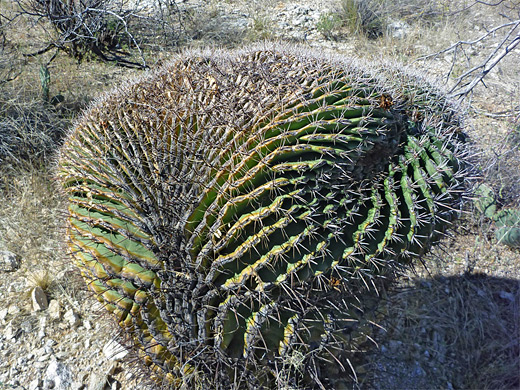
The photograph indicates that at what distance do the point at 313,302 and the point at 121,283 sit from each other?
859 millimetres

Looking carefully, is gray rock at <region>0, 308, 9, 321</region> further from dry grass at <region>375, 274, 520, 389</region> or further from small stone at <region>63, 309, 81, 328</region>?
dry grass at <region>375, 274, 520, 389</region>

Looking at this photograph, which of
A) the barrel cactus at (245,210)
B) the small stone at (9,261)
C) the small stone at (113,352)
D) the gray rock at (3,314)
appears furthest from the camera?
the small stone at (9,261)

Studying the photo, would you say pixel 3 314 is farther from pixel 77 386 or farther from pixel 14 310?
pixel 77 386

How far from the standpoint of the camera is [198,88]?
2.15 m

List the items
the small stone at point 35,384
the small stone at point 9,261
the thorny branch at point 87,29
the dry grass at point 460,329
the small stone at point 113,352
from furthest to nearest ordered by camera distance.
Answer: the thorny branch at point 87,29 < the small stone at point 9,261 < the dry grass at point 460,329 < the small stone at point 113,352 < the small stone at point 35,384

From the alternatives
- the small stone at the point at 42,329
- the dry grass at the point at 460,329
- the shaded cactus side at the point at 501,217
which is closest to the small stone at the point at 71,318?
the small stone at the point at 42,329

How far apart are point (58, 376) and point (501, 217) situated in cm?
361

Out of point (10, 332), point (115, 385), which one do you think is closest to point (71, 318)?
point (10, 332)

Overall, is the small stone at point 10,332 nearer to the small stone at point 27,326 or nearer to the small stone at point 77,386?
the small stone at point 27,326

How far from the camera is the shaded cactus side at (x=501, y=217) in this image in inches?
145

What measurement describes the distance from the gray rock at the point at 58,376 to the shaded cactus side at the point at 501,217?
322 cm

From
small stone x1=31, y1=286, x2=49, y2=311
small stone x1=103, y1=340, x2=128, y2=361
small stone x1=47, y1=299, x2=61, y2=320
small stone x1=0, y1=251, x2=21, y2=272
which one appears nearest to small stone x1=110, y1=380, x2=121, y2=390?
small stone x1=103, y1=340, x2=128, y2=361

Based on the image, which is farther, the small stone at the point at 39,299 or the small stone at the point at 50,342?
the small stone at the point at 39,299

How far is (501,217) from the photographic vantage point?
12.6 feet
